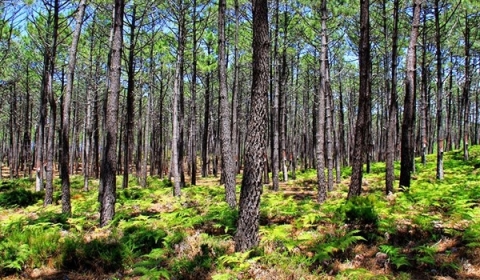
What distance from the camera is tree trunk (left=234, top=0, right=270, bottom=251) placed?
5.36 m

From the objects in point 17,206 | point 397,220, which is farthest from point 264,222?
point 17,206

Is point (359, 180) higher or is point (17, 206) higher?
point (359, 180)

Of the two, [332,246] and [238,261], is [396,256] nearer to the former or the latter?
[332,246]

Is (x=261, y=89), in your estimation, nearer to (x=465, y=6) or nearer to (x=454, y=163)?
(x=454, y=163)

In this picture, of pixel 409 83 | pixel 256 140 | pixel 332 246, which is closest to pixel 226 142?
pixel 256 140

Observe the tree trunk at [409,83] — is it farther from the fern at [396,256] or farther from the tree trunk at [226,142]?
the fern at [396,256]

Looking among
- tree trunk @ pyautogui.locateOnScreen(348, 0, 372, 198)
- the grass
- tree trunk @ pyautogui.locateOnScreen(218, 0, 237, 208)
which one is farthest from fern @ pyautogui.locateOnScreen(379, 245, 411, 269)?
tree trunk @ pyautogui.locateOnScreen(218, 0, 237, 208)

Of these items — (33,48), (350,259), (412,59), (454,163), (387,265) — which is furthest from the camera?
(33,48)

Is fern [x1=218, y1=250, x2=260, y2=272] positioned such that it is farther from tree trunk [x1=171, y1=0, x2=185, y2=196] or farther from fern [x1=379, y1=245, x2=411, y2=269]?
tree trunk [x1=171, y1=0, x2=185, y2=196]

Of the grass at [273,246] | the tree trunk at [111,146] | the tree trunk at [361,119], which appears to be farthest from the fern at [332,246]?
the tree trunk at [111,146]

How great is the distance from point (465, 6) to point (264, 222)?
18.9m

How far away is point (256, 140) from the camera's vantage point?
5363 millimetres

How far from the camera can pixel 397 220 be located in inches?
277

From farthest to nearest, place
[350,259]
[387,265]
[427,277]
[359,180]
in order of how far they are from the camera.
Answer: [359,180]
[350,259]
[387,265]
[427,277]
